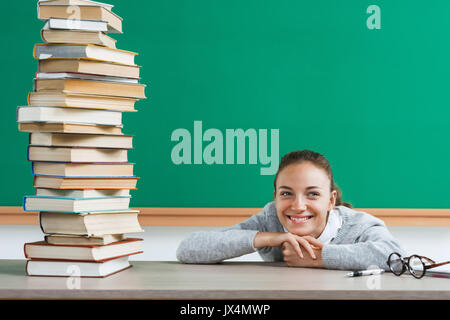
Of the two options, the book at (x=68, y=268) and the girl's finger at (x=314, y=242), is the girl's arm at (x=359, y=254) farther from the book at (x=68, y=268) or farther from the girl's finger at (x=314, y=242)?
the book at (x=68, y=268)

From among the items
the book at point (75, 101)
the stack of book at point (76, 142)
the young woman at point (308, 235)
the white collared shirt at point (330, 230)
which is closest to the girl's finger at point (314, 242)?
the young woman at point (308, 235)

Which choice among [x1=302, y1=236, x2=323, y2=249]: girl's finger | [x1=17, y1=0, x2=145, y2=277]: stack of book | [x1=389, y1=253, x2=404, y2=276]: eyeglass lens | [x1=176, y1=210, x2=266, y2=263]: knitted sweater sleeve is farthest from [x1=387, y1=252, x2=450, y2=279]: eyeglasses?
[x1=17, y1=0, x2=145, y2=277]: stack of book

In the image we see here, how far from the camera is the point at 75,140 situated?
143 centimetres

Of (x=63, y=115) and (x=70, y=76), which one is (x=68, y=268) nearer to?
(x=63, y=115)

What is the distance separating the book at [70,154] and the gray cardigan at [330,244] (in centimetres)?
38

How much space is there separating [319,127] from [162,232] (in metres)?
0.82

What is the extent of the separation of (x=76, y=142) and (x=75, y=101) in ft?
0.37

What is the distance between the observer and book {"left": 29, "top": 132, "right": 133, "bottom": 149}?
140 centimetres

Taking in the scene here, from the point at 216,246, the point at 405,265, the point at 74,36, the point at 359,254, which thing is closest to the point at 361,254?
the point at 359,254

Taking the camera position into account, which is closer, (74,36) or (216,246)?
(74,36)

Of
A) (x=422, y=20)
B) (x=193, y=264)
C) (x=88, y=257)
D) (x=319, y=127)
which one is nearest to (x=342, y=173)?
(x=319, y=127)

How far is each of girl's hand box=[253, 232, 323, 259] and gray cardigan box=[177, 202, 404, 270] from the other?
0.08 ft

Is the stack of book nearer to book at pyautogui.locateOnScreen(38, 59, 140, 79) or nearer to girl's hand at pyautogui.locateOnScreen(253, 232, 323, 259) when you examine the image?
book at pyautogui.locateOnScreen(38, 59, 140, 79)
